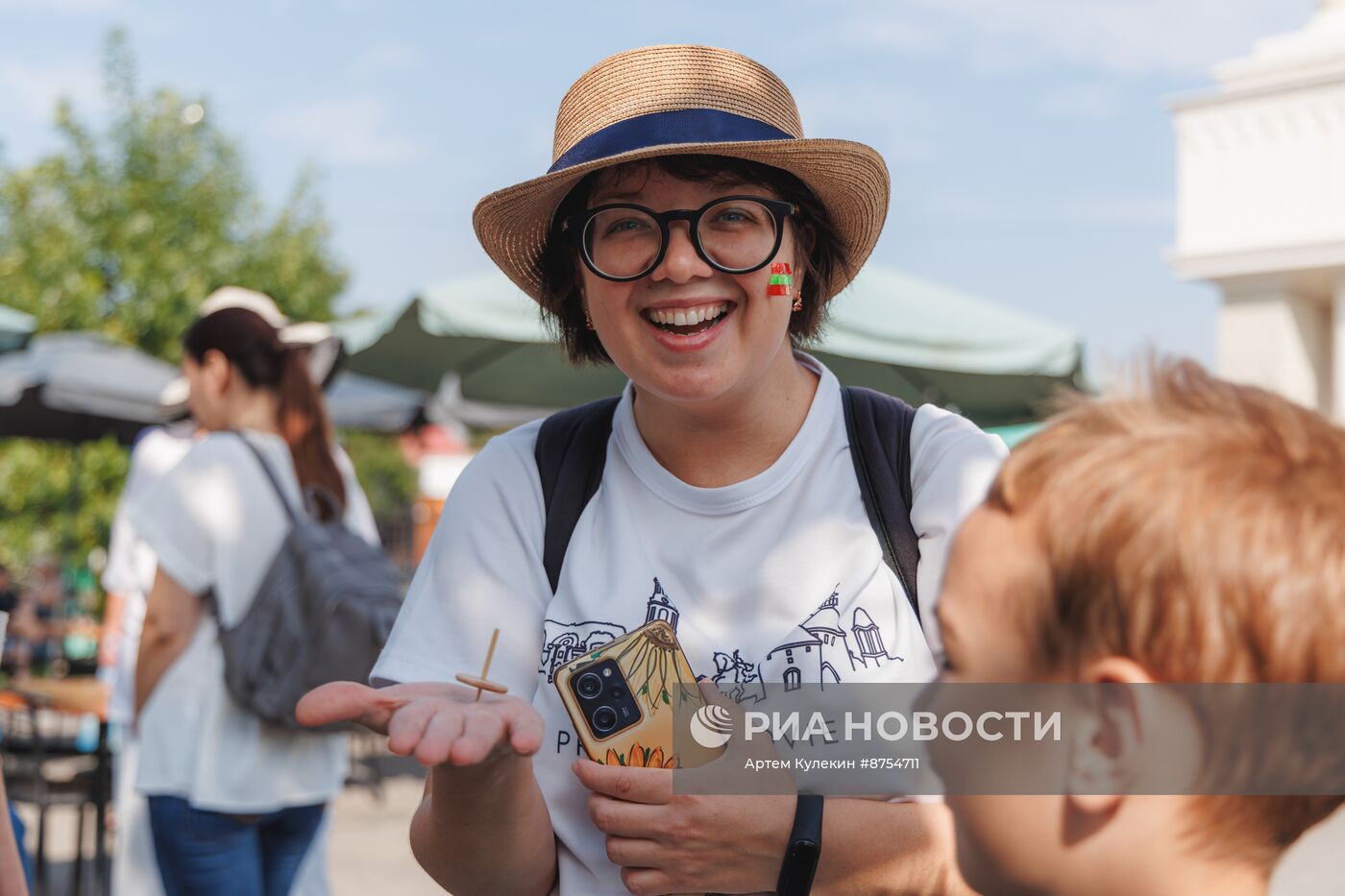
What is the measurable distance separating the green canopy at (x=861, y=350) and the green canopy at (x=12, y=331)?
162cm

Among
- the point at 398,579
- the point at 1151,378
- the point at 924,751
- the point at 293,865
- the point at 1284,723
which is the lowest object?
the point at 293,865

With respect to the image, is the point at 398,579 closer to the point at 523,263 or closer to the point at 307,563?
the point at 307,563

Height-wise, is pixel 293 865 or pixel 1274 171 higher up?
pixel 1274 171


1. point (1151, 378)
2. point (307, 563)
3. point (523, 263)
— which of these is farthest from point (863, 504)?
point (307, 563)

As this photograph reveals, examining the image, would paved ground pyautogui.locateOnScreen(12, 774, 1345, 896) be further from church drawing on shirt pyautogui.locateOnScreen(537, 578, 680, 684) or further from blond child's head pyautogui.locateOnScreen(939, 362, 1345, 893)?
blond child's head pyautogui.locateOnScreen(939, 362, 1345, 893)

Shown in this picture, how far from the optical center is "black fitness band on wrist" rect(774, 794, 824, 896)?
1.47 m

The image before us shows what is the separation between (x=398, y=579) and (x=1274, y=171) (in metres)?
11.7

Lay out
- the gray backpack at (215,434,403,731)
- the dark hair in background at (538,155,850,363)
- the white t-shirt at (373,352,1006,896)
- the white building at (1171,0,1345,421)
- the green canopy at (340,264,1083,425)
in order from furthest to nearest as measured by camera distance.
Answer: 1. the white building at (1171,0,1345,421)
2. the green canopy at (340,264,1083,425)
3. the gray backpack at (215,434,403,731)
4. the dark hair in background at (538,155,850,363)
5. the white t-shirt at (373,352,1006,896)

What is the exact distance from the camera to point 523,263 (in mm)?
2023

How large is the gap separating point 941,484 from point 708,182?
0.50 m

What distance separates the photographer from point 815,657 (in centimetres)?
157

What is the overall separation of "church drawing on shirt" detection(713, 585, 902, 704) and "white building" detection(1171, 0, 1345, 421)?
11.5 m

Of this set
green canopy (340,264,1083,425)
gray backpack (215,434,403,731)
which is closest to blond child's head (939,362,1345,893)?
gray backpack (215,434,403,731)

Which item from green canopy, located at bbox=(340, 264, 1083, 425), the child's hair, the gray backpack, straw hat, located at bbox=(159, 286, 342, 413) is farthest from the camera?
green canopy, located at bbox=(340, 264, 1083, 425)
